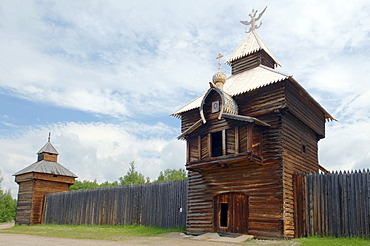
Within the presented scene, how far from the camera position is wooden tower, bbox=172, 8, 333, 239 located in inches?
663

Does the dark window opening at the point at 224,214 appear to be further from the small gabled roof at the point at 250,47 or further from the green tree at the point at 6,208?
the green tree at the point at 6,208

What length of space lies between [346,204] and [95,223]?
721 inches

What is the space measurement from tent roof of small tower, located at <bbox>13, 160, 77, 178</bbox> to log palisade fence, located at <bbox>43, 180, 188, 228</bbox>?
2.88 m

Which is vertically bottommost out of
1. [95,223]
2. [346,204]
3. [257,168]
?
[95,223]

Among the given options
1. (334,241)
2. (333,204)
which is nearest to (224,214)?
(333,204)

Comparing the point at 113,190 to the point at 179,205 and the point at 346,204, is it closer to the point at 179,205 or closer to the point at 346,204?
the point at 179,205

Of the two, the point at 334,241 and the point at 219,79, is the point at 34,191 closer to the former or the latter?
the point at 219,79

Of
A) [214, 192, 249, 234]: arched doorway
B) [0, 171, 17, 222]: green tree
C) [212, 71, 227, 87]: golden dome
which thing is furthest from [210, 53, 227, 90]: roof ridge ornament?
[0, 171, 17, 222]: green tree

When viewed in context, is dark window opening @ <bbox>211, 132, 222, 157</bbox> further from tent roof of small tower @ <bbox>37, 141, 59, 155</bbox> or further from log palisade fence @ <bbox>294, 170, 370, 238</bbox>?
tent roof of small tower @ <bbox>37, 141, 59, 155</bbox>

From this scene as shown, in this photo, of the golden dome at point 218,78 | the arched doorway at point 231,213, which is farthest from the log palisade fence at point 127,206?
the golden dome at point 218,78

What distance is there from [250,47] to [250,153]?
887 cm

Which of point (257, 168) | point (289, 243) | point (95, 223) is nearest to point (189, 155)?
point (257, 168)

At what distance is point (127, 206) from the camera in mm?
25422

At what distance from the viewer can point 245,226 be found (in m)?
17.5
